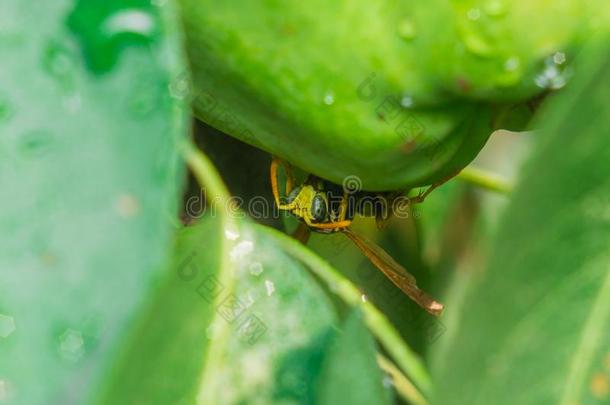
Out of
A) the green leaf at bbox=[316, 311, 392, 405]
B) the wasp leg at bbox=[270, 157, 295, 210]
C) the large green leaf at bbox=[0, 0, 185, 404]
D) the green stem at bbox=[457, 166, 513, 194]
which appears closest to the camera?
the large green leaf at bbox=[0, 0, 185, 404]

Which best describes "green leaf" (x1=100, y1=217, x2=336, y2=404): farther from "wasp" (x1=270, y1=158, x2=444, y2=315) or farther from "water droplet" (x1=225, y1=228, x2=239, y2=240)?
"wasp" (x1=270, y1=158, x2=444, y2=315)

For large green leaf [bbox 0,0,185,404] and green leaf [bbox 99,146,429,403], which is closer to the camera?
large green leaf [bbox 0,0,185,404]

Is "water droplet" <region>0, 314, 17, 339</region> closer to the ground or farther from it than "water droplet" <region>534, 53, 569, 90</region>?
closer to the ground

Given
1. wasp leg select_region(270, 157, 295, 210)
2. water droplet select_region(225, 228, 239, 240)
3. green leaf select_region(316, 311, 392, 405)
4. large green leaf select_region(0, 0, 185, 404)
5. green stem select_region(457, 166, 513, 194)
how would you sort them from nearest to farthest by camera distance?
large green leaf select_region(0, 0, 185, 404) → green leaf select_region(316, 311, 392, 405) → water droplet select_region(225, 228, 239, 240) → wasp leg select_region(270, 157, 295, 210) → green stem select_region(457, 166, 513, 194)

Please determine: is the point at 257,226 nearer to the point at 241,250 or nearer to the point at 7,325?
the point at 241,250

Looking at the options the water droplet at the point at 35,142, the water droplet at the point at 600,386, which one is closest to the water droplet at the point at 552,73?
the water droplet at the point at 600,386

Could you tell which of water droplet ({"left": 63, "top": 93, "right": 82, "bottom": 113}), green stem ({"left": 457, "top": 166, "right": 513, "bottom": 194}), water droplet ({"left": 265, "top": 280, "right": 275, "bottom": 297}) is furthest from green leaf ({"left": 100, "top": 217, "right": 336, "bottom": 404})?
green stem ({"left": 457, "top": 166, "right": 513, "bottom": 194})

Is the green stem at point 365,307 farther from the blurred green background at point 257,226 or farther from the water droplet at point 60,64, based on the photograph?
the water droplet at point 60,64
